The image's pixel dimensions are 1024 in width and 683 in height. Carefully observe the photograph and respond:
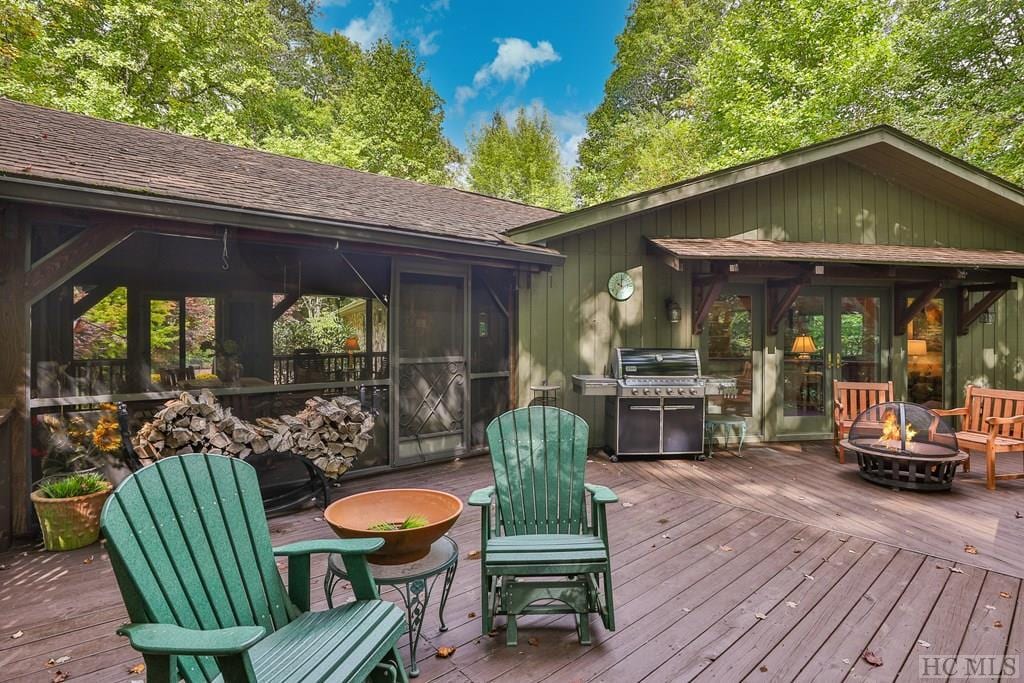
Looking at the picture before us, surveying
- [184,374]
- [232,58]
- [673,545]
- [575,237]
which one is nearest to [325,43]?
[232,58]

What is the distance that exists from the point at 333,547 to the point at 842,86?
13863mm

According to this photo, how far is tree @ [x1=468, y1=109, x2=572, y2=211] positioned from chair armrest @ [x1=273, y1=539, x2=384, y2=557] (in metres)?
14.7

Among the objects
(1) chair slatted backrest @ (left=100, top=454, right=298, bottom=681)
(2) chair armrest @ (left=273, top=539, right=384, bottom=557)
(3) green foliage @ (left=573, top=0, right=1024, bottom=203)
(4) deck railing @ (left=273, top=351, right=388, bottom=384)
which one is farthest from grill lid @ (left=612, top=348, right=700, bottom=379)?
(3) green foliage @ (left=573, top=0, right=1024, bottom=203)

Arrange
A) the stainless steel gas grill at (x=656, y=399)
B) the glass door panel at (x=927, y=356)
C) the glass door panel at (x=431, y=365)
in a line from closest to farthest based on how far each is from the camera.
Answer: the glass door panel at (x=431, y=365), the stainless steel gas grill at (x=656, y=399), the glass door panel at (x=927, y=356)

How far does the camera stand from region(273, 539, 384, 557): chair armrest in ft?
5.02

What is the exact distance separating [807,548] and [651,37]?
18.7m

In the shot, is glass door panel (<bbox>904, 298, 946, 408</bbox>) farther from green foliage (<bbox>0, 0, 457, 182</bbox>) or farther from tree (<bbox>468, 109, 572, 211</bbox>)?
green foliage (<bbox>0, 0, 457, 182</bbox>)

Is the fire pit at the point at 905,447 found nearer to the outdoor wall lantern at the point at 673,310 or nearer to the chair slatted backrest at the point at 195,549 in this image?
the outdoor wall lantern at the point at 673,310

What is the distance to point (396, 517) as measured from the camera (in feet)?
6.68

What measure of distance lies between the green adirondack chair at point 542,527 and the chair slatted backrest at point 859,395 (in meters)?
4.12

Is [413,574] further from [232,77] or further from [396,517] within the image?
[232,77]

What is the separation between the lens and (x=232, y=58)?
1125cm

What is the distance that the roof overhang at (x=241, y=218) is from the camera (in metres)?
2.71

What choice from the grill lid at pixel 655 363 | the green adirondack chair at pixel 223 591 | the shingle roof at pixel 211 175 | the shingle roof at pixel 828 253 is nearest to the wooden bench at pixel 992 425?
the shingle roof at pixel 828 253
